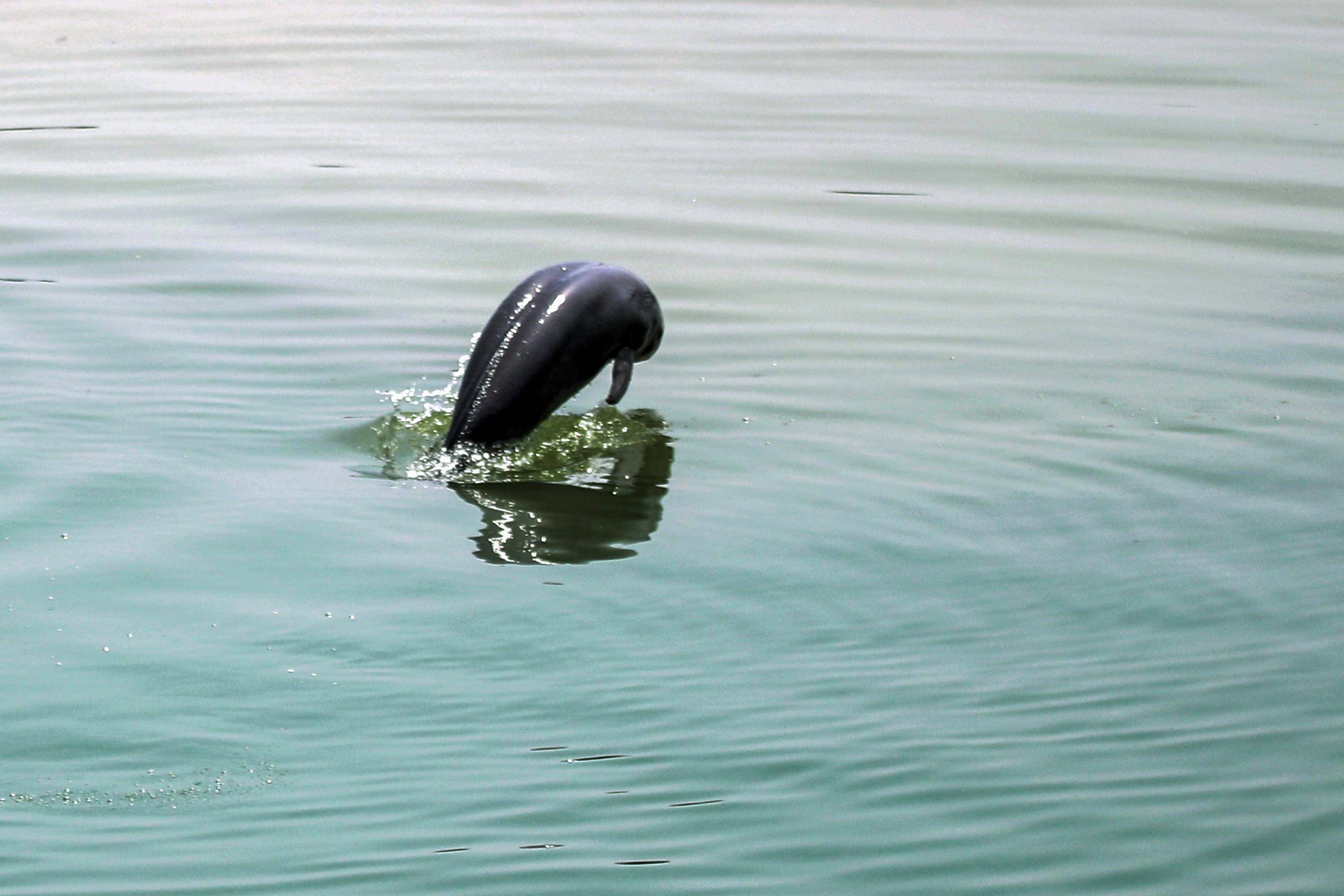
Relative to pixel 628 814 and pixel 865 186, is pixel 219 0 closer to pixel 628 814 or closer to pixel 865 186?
pixel 865 186

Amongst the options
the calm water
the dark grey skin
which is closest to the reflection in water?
the calm water

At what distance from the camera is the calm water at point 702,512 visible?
538 centimetres

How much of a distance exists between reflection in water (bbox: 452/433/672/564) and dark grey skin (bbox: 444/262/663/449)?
304mm

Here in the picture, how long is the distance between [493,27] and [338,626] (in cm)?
1421

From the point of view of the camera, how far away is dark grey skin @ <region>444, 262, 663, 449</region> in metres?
8.43

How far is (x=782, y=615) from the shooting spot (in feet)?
22.3

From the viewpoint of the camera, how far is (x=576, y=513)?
802 cm

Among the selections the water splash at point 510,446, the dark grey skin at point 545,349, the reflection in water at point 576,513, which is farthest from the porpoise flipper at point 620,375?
the reflection in water at point 576,513

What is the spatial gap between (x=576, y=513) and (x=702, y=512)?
49 cm

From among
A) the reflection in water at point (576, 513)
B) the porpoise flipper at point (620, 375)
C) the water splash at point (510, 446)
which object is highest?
the porpoise flipper at point (620, 375)

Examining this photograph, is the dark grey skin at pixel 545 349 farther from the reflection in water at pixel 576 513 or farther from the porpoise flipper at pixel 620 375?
the reflection in water at pixel 576 513

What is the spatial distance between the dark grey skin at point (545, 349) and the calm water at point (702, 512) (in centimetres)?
32

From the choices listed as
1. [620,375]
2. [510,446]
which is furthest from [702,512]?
[620,375]

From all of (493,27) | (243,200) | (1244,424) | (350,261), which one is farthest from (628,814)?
(493,27)
